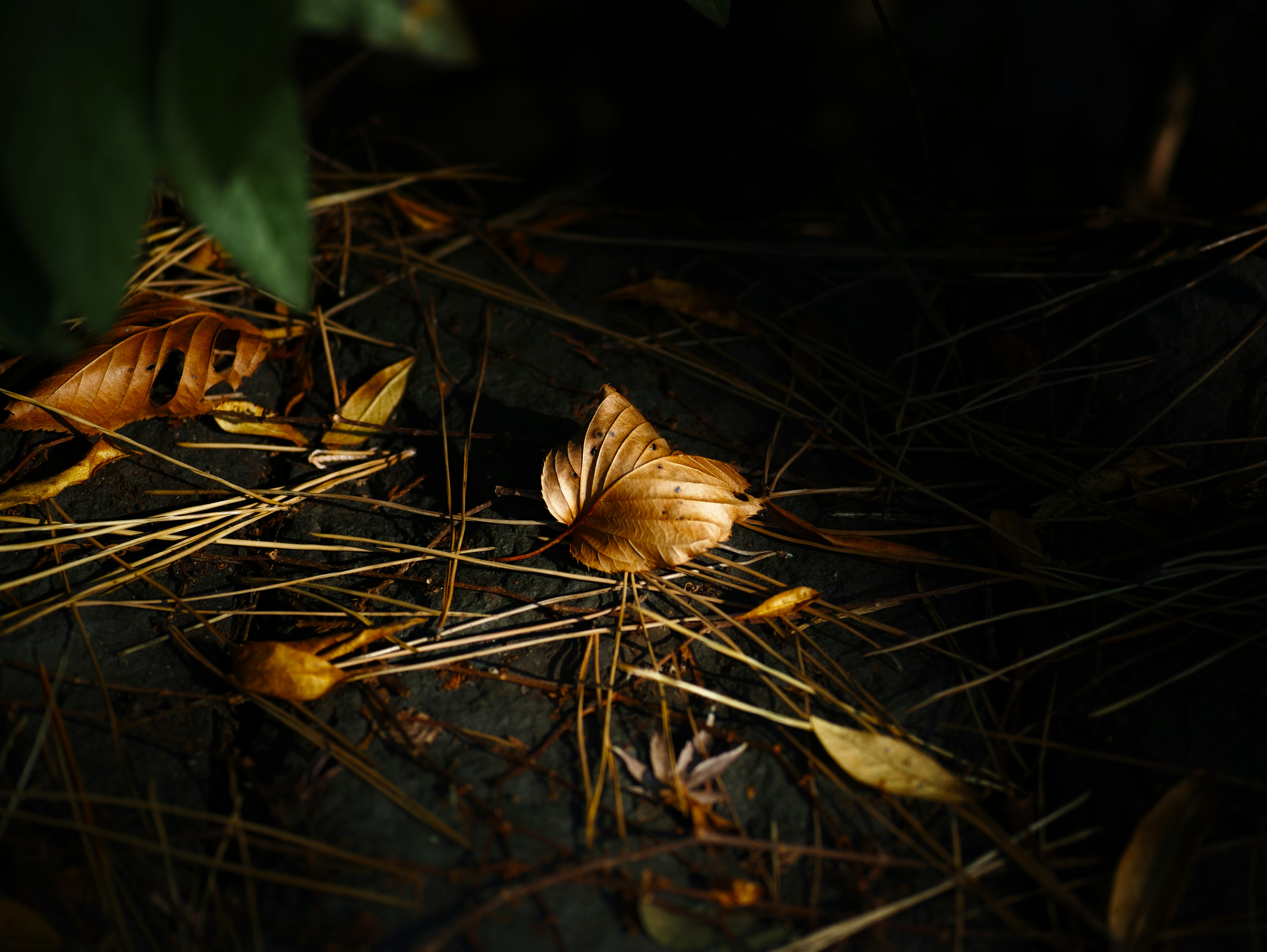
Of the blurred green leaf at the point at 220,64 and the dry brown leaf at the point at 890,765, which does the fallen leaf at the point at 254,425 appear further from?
the dry brown leaf at the point at 890,765

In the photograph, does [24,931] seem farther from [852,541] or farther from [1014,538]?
[1014,538]

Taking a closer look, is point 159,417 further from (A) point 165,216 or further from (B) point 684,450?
(B) point 684,450

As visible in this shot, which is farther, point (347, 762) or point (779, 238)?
point (779, 238)

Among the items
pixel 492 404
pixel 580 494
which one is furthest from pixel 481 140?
pixel 580 494

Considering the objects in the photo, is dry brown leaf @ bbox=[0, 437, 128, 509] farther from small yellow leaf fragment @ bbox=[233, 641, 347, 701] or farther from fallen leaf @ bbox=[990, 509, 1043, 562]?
fallen leaf @ bbox=[990, 509, 1043, 562]

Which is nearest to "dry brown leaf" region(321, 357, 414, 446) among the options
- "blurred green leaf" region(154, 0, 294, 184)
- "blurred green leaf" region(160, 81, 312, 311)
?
"blurred green leaf" region(160, 81, 312, 311)

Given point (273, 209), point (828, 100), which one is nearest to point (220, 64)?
point (273, 209)

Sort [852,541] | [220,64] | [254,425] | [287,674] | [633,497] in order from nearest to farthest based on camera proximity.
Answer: [220,64], [287,674], [633,497], [852,541], [254,425]
